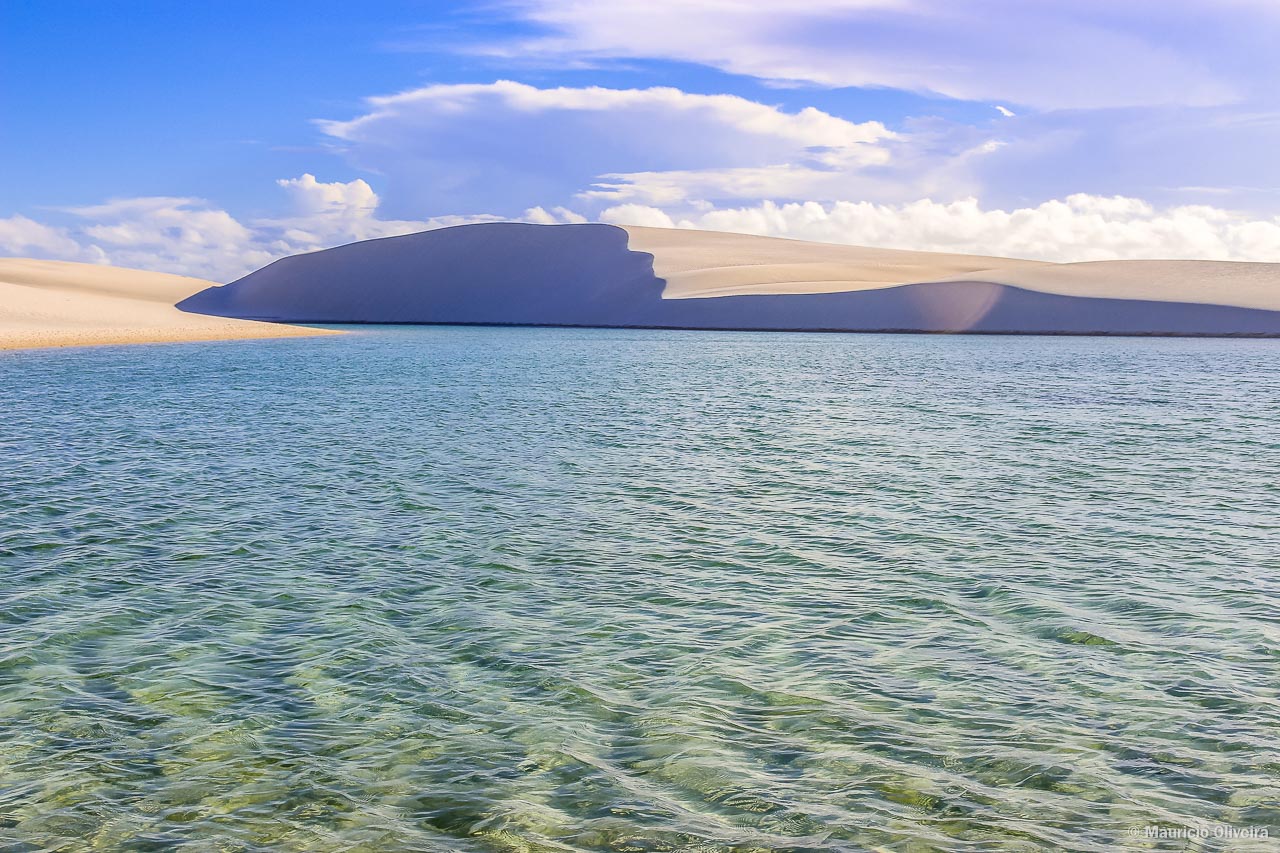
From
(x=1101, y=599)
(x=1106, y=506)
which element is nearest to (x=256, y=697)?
(x=1101, y=599)

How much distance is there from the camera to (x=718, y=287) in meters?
94.0

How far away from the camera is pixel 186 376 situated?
97.7 ft

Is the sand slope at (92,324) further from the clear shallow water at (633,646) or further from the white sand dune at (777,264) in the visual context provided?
the white sand dune at (777,264)

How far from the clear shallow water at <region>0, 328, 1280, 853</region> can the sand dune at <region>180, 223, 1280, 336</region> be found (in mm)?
64657

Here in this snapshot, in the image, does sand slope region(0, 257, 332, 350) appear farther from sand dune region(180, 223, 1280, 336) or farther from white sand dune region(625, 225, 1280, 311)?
white sand dune region(625, 225, 1280, 311)

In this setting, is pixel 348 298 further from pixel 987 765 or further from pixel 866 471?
pixel 987 765

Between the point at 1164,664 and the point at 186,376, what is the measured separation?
27.9 metres

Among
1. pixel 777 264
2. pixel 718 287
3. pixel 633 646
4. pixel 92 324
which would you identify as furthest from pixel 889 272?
pixel 633 646

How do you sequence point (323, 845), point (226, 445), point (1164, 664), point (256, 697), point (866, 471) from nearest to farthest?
point (323, 845) → point (256, 697) → point (1164, 664) → point (866, 471) → point (226, 445)

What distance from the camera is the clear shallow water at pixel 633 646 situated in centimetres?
483

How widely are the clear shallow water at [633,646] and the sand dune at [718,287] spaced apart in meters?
64.7

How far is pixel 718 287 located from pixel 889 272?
1842 cm

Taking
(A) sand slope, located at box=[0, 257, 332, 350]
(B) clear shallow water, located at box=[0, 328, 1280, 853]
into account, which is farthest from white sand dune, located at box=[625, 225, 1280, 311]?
(B) clear shallow water, located at box=[0, 328, 1280, 853]

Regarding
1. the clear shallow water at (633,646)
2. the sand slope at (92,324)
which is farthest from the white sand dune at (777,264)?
the clear shallow water at (633,646)
